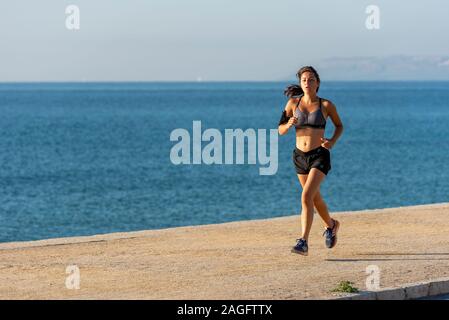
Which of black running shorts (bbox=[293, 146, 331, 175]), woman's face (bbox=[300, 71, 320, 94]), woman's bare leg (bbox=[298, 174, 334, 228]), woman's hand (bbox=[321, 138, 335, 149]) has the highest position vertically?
woman's face (bbox=[300, 71, 320, 94])

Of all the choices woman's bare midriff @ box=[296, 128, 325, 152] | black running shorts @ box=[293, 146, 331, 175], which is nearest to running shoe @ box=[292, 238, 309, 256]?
black running shorts @ box=[293, 146, 331, 175]

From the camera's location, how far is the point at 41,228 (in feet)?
113

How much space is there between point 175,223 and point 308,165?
73.3 ft

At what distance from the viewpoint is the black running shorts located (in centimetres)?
1285

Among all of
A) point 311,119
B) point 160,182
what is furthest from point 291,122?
point 160,182

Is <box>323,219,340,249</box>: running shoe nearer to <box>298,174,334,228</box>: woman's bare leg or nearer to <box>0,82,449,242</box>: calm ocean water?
<box>298,174,334,228</box>: woman's bare leg

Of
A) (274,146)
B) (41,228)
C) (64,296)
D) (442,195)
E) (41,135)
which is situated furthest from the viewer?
(41,135)

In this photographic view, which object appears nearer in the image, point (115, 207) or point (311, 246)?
point (311, 246)

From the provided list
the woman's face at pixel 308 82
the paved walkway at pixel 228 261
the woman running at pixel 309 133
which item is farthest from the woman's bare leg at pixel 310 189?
the woman's face at pixel 308 82

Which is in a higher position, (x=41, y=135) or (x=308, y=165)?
(x=41, y=135)

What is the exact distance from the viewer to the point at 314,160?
12.9 meters

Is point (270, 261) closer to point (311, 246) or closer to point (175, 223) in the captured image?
point (311, 246)

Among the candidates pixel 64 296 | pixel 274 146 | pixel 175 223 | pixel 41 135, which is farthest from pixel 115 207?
pixel 41 135

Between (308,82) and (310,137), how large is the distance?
0.59 m
